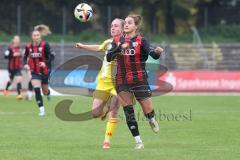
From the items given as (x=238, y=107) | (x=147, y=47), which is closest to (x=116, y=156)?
(x=147, y=47)

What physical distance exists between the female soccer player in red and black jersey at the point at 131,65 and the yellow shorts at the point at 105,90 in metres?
1.66

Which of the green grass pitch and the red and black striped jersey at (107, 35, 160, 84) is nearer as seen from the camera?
the green grass pitch

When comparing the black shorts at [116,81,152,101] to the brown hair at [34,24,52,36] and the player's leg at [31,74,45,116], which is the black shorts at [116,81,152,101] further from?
the brown hair at [34,24,52,36]

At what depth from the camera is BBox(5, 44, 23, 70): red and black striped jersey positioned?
25.8 m

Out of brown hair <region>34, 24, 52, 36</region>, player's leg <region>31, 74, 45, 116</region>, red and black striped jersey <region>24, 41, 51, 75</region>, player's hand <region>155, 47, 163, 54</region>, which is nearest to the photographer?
player's hand <region>155, 47, 163, 54</region>

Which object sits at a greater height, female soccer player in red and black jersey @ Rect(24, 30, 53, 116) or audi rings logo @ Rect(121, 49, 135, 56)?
audi rings logo @ Rect(121, 49, 135, 56)

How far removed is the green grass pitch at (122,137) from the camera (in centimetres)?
1045

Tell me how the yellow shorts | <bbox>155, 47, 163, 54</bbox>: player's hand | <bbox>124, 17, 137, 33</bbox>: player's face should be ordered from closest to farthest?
<bbox>155, 47, 163, 54</bbox>: player's hand < <bbox>124, 17, 137, 33</bbox>: player's face < the yellow shorts

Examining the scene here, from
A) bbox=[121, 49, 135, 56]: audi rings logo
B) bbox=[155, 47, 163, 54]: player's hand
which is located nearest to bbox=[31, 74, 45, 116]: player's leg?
bbox=[121, 49, 135, 56]: audi rings logo

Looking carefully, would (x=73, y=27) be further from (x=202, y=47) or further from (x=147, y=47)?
(x=147, y=47)

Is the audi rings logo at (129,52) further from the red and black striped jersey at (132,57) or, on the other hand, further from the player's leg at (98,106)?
the player's leg at (98,106)

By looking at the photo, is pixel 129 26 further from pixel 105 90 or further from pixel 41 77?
pixel 41 77

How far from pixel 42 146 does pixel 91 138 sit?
158 cm

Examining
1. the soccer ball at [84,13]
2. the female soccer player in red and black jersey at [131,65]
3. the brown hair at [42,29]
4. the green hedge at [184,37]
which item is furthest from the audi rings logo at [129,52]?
the green hedge at [184,37]
